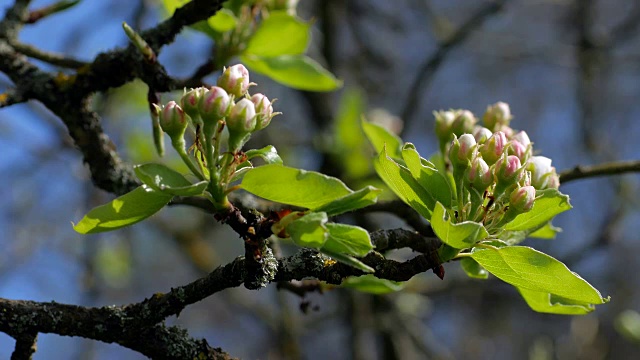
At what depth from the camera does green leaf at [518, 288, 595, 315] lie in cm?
148

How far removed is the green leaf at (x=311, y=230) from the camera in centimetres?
112

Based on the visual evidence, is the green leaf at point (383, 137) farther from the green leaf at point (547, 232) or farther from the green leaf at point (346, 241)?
the green leaf at point (346, 241)

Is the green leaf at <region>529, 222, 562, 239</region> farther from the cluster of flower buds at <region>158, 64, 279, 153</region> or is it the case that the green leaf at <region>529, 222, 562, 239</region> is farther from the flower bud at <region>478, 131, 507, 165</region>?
the cluster of flower buds at <region>158, 64, 279, 153</region>

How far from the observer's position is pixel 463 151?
56.2 inches

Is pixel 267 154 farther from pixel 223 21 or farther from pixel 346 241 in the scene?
pixel 223 21

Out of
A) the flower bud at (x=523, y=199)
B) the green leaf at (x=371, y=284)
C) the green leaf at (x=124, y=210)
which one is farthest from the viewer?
the green leaf at (x=371, y=284)

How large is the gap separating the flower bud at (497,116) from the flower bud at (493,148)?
18.3 inches

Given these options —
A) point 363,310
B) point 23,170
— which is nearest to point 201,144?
point 363,310

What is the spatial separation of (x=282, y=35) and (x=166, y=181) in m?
1.03

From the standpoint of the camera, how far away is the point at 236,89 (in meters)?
1.37

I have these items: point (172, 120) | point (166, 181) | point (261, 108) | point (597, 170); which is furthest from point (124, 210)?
point (597, 170)

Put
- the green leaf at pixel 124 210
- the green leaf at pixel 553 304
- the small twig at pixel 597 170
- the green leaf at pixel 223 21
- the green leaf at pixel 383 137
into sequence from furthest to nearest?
the green leaf at pixel 223 21 → the small twig at pixel 597 170 → the green leaf at pixel 383 137 → the green leaf at pixel 553 304 → the green leaf at pixel 124 210

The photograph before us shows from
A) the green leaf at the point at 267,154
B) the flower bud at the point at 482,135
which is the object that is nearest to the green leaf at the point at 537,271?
the flower bud at the point at 482,135

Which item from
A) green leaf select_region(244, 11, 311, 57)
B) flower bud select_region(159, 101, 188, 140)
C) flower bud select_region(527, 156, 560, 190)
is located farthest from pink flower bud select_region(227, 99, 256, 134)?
green leaf select_region(244, 11, 311, 57)
